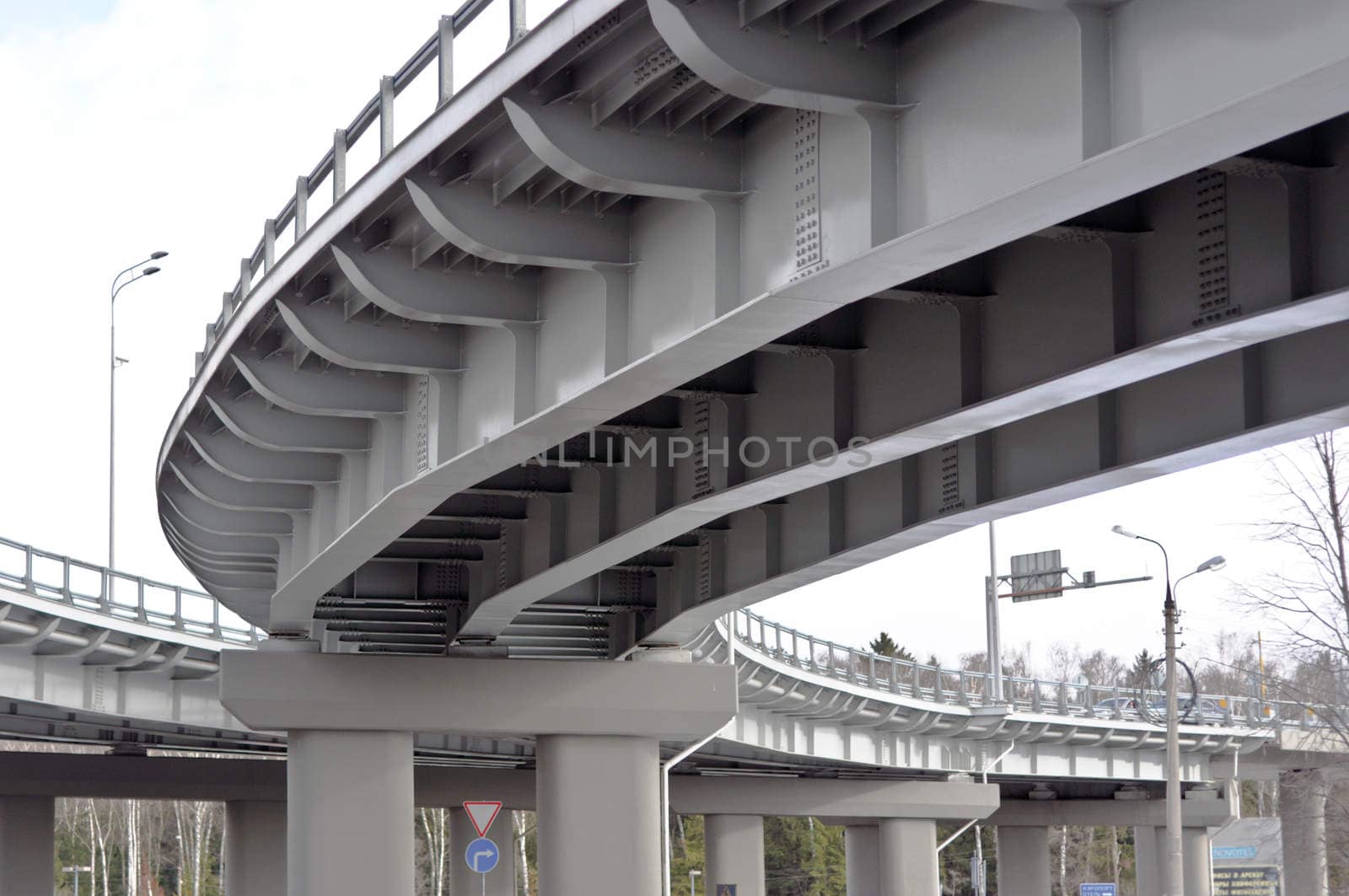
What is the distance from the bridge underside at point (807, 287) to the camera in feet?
24.7

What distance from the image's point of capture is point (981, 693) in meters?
59.4

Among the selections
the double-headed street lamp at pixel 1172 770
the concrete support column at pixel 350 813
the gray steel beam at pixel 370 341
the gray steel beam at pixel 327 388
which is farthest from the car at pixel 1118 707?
the gray steel beam at pixel 370 341

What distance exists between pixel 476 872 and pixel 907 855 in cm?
1397

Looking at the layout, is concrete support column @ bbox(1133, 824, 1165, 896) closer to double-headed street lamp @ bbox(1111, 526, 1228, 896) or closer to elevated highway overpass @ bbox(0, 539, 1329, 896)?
elevated highway overpass @ bbox(0, 539, 1329, 896)

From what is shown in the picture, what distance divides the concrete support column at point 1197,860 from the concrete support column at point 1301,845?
2.74 meters

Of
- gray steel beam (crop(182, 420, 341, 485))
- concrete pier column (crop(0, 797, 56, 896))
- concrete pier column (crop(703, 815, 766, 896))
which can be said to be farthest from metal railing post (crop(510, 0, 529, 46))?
concrete pier column (crop(703, 815, 766, 896))

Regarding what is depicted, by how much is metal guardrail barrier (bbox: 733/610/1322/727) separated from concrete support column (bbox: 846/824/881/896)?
253 inches

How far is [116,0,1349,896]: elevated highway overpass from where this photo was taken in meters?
7.68

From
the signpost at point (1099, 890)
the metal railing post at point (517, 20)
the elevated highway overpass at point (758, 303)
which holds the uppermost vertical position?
the metal railing post at point (517, 20)

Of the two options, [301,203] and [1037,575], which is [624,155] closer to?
[301,203]

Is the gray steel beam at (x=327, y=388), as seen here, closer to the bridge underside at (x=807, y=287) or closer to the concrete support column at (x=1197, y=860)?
the bridge underside at (x=807, y=287)

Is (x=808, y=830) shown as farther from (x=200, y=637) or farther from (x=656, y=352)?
(x=656, y=352)

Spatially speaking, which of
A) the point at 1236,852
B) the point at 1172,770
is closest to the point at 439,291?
the point at 1172,770

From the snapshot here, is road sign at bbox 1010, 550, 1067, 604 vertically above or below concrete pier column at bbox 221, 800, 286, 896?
above
